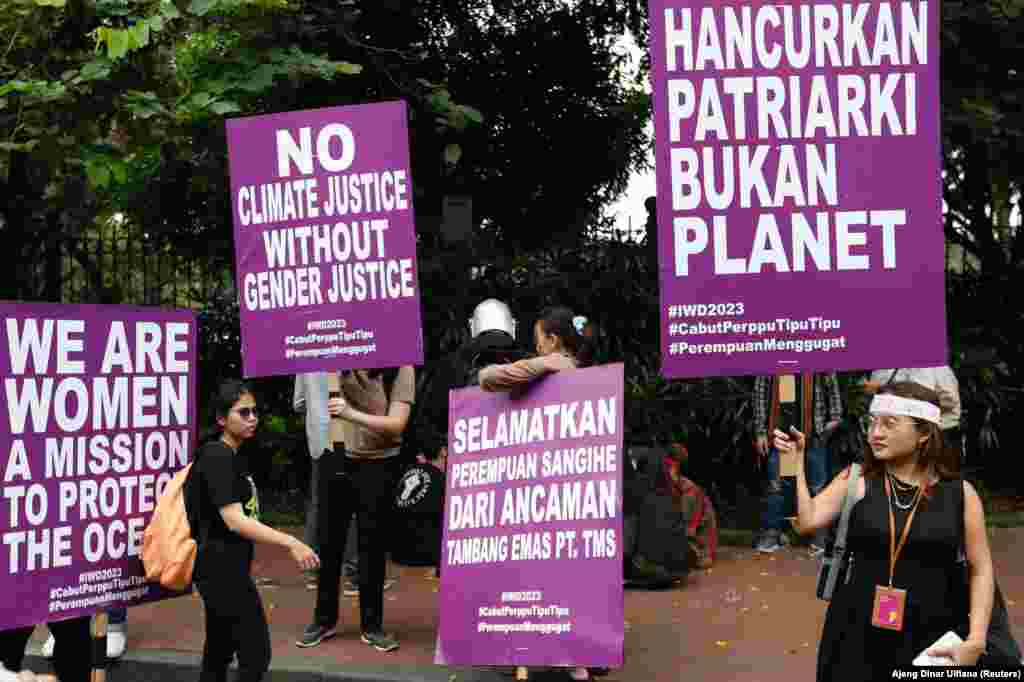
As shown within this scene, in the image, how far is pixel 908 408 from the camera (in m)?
4.29

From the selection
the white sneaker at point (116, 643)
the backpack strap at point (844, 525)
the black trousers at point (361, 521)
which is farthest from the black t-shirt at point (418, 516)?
the backpack strap at point (844, 525)

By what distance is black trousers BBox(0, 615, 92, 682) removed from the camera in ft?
18.4

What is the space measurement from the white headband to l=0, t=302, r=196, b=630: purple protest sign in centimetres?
301

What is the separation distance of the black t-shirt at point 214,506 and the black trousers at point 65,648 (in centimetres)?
66

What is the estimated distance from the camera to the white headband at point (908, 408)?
14.1 ft

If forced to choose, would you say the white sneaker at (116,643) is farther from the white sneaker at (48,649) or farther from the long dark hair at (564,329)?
the long dark hair at (564,329)

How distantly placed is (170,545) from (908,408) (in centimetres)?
297

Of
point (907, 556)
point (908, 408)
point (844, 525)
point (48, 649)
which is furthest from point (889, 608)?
point (48, 649)

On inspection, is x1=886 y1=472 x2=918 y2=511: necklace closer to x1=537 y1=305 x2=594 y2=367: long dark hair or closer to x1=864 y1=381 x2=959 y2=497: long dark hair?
x1=864 y1=381 x2=959 y2=497: long dark hair

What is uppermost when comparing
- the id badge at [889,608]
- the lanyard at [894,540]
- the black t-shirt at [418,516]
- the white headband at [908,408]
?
the white headband at [908,408]

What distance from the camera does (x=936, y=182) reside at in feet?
16.9

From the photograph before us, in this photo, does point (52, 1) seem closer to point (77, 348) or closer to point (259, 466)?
point (77, 348)

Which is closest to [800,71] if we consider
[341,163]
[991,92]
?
[341,163]

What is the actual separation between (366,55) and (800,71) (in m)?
7.16
